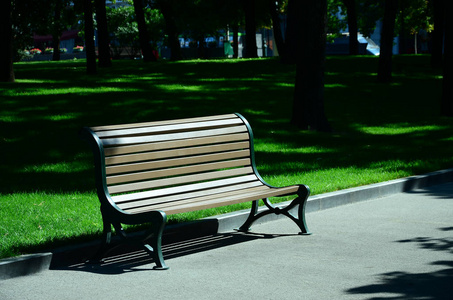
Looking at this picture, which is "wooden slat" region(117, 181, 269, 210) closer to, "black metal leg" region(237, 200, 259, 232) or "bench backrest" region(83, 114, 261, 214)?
"bench backrest" region(83, 114, 261, 214)

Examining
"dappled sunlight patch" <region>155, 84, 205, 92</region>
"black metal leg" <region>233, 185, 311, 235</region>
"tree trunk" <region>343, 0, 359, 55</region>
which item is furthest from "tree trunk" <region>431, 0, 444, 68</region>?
"black metal leg" <region>233, 185, 311, 235</region>

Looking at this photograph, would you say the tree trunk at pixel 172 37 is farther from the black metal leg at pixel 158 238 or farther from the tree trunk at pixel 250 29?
the black metal leg at pixel 158 238

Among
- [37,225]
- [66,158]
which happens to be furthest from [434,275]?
[66,158]

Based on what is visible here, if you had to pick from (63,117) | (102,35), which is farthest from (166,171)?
(102,35)

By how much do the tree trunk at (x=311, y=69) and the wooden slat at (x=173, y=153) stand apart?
758cm

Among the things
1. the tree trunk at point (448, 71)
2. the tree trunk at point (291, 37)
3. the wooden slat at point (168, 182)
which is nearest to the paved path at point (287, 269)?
the wooden slat at point (168, 182)

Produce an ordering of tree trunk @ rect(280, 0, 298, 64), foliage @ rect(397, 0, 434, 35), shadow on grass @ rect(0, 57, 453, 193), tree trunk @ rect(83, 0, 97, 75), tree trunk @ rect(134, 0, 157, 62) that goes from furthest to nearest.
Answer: foliage @ rect(397, 0, 434, 35), tree trunk @ rect(134, 0, 157, 62), tree trunk @ rect(280, 0, 298, 64), tree trunk @ rect(83, 0, 97, 75), shadow on grass @ rect(0, 57, 453, 193)

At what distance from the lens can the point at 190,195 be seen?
700 cm

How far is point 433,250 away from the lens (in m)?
6.58

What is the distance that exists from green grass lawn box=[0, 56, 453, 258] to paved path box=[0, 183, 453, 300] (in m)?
0.67

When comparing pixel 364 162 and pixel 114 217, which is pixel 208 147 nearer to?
pixel 114 217

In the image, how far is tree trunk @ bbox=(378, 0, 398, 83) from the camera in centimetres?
2256

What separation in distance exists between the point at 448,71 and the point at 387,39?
6065 mm

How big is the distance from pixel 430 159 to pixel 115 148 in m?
6.61
